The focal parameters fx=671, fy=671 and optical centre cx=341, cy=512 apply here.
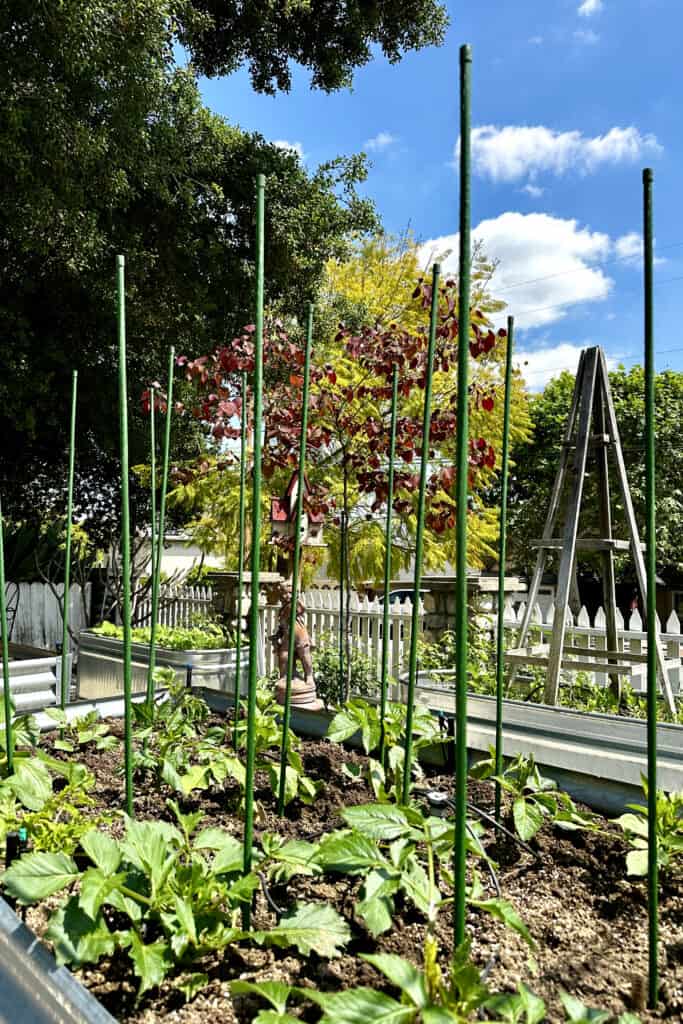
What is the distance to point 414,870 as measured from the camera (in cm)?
118

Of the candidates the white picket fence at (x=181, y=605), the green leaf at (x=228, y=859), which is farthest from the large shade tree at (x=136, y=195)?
the green leaf at (x=228, y=859)

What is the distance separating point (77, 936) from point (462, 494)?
0.85m

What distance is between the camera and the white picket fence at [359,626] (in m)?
5.69

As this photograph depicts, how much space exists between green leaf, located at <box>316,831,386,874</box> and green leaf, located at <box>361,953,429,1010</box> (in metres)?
0.22

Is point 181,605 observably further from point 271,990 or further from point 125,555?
point 271,990

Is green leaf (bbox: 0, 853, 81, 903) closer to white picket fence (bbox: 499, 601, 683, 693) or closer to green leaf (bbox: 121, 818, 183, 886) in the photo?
green leaf (bbox: 121, 818, 183, 886)

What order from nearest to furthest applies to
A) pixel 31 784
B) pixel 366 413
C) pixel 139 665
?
1. pixel 31 784
2. pixel 139 665
3. pixel 366 413

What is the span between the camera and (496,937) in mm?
1211

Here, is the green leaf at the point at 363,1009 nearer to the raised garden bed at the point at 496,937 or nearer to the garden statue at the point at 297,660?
the raised garden bed at the point at 496,937

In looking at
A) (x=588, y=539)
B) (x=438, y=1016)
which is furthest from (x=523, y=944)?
(x=588, y=539)

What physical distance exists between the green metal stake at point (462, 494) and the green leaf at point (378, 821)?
7.7 inches

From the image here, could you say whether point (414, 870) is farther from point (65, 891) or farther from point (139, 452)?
point (139, 452)

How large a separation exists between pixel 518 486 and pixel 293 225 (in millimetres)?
12141

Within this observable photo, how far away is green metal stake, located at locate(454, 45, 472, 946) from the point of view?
93 centimetres
